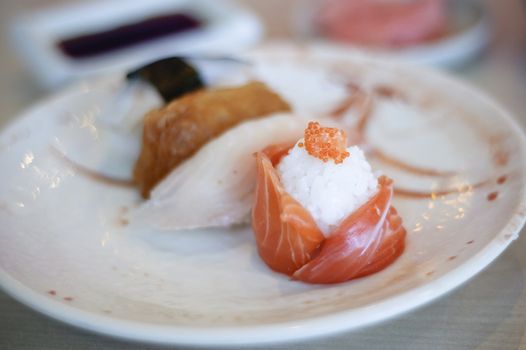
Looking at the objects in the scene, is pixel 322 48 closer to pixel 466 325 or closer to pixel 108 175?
pixel 108 175

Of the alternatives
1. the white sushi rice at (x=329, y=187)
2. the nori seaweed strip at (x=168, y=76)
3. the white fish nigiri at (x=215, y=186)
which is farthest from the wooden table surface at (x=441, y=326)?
the nori seaweed strip at (x=168, y=76)

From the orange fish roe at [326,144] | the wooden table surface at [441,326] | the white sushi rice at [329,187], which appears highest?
the orange fish roe at [326,144]

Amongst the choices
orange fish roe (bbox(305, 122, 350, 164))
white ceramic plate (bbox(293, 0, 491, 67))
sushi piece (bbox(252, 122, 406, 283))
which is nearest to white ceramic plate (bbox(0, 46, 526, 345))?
sushi piece (bbox(252, 122, 406, 283))

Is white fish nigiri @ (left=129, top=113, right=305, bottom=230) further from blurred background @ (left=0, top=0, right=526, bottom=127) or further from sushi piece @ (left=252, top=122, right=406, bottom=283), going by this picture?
blurred background @ (left=0, top=0, right=526, bottom=127)

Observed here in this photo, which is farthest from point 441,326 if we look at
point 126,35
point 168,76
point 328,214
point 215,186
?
point 126,35

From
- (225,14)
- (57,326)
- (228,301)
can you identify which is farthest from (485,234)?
(225,14)

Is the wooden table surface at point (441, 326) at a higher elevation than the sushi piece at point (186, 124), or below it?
below

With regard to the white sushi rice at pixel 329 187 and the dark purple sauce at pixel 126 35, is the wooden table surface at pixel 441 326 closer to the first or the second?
the white sushi rice at pixel 329 187
